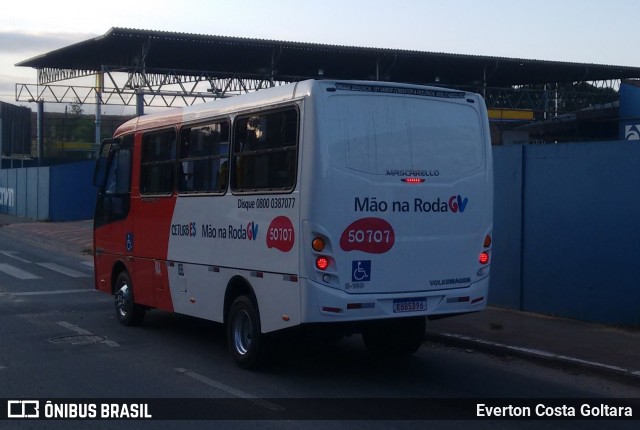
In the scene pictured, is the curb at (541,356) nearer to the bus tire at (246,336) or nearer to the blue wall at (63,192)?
the bus tire at (246,336)

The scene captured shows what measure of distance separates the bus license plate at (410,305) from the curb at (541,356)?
→ 6.26 feet

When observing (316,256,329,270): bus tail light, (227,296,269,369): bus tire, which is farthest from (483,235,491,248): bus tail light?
(227,296,269,369): bus tire

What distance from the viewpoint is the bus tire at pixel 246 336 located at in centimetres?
957

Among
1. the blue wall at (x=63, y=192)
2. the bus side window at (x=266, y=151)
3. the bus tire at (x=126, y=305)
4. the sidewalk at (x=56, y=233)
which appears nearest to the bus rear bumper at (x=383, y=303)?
the bus side window at (x=266, y=151)

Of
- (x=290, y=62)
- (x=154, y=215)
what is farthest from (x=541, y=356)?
(x=290, y=62)

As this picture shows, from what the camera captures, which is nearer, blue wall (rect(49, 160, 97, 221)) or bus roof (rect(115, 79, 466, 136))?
bus roof (rect(115, 79, 466, 136))

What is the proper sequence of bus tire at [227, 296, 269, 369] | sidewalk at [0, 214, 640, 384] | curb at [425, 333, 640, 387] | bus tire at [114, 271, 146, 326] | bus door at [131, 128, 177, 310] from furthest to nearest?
bus tire at [114, 271, 146, 326]
bus door at [131, 128, 177, 310]
sidewalk at [0, 214, 640, 384]
bus tire at [227, 296, 269, 369]
curb at [425, 333, 640, 387]

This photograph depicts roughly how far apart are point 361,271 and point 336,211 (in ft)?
2.30

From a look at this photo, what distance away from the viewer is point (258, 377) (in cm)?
955

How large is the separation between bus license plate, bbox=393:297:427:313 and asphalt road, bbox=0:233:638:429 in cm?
84

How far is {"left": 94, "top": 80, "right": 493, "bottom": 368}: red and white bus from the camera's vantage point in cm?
875

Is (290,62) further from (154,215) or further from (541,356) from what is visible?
(541,356)

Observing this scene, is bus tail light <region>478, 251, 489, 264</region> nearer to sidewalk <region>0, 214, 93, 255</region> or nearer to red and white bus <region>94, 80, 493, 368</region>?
red and white bus <region>94, 80, 493, 368</region>

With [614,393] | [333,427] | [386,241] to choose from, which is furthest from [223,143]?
[614,393]
